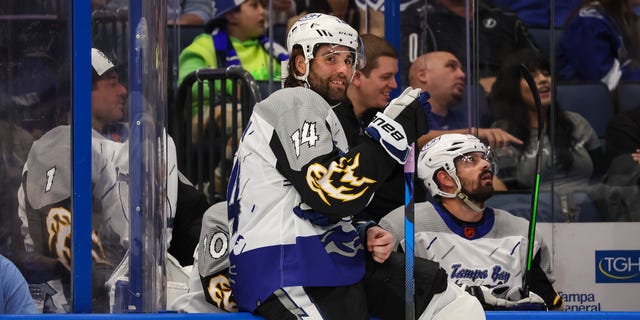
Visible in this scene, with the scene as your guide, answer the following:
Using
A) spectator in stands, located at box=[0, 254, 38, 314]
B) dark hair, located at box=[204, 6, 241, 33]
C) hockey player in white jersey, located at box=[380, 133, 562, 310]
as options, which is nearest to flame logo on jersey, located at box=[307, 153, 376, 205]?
spectator in stands, located at box=[0, 254, 38, 314]

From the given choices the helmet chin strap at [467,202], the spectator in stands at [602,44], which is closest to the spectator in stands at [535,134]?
the spectator in stands at [602,44]

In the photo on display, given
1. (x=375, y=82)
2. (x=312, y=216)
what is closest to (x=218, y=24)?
(x=375, y=82)

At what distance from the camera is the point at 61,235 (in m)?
3.23

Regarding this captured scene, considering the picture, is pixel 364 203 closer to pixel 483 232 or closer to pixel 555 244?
pixel 483 232

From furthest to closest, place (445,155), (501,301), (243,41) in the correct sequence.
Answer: (243,41), (445,155), (501,301)

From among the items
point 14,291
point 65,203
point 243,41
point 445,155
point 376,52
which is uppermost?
point 243,41

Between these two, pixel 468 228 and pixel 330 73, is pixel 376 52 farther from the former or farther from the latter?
pixel 330 73

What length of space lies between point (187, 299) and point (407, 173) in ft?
2.47

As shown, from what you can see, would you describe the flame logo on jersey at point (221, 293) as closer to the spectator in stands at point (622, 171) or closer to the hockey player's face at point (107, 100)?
the hockey player's face at point (107, 100)

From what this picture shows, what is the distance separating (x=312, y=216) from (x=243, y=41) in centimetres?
274

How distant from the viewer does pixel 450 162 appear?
4680 mm

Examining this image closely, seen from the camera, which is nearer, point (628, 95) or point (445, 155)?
point (445, 155)

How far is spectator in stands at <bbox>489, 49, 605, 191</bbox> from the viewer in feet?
17.7

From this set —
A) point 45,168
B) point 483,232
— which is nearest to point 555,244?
point 483,232
